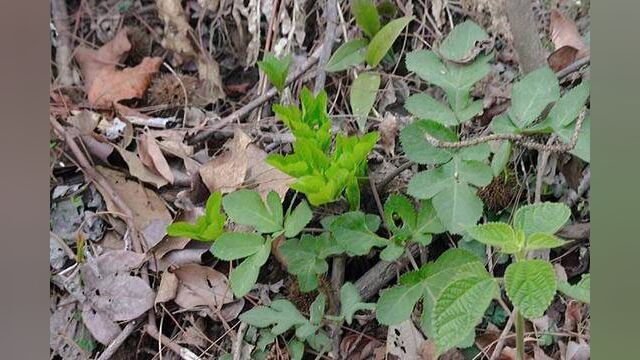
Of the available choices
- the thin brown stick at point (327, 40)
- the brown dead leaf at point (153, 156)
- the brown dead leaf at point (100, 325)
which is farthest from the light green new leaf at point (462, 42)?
the brown dead leaf at point (100, 325)

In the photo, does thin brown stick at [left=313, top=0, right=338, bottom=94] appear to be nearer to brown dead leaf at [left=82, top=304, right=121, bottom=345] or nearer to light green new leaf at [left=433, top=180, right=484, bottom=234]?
light green new leaf at [left=433, top=180, right=484, bottom=234]

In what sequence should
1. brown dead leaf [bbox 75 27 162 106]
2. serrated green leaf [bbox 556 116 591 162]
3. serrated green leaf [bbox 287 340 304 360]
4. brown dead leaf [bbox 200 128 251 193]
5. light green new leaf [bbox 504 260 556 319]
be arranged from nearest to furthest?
light green new leaf [bbox 504 260 556 319] < serrated green leaf [bbox 556 116 591 162] < serrated green leaf [bbox 287 340 304 360] < brown dead leaf [bbox 200 128 251 193] < brown dead leaf [bbox 75 27 162 106]

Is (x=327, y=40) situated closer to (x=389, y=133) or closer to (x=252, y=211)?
(x=389, y=133)

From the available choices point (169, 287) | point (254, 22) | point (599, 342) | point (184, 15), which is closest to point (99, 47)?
point (184, 15)

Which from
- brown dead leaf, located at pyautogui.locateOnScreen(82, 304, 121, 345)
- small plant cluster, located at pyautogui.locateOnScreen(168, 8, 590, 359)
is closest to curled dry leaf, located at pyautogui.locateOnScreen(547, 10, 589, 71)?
small plant cluster, located at pyautogui.locateOnScreen(168, 8, 590, 359)

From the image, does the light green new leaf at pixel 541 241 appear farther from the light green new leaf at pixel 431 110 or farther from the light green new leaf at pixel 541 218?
the light green new leaf at pixel 431 110

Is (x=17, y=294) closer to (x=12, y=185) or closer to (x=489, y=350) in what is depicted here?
(x=12, y=185)
